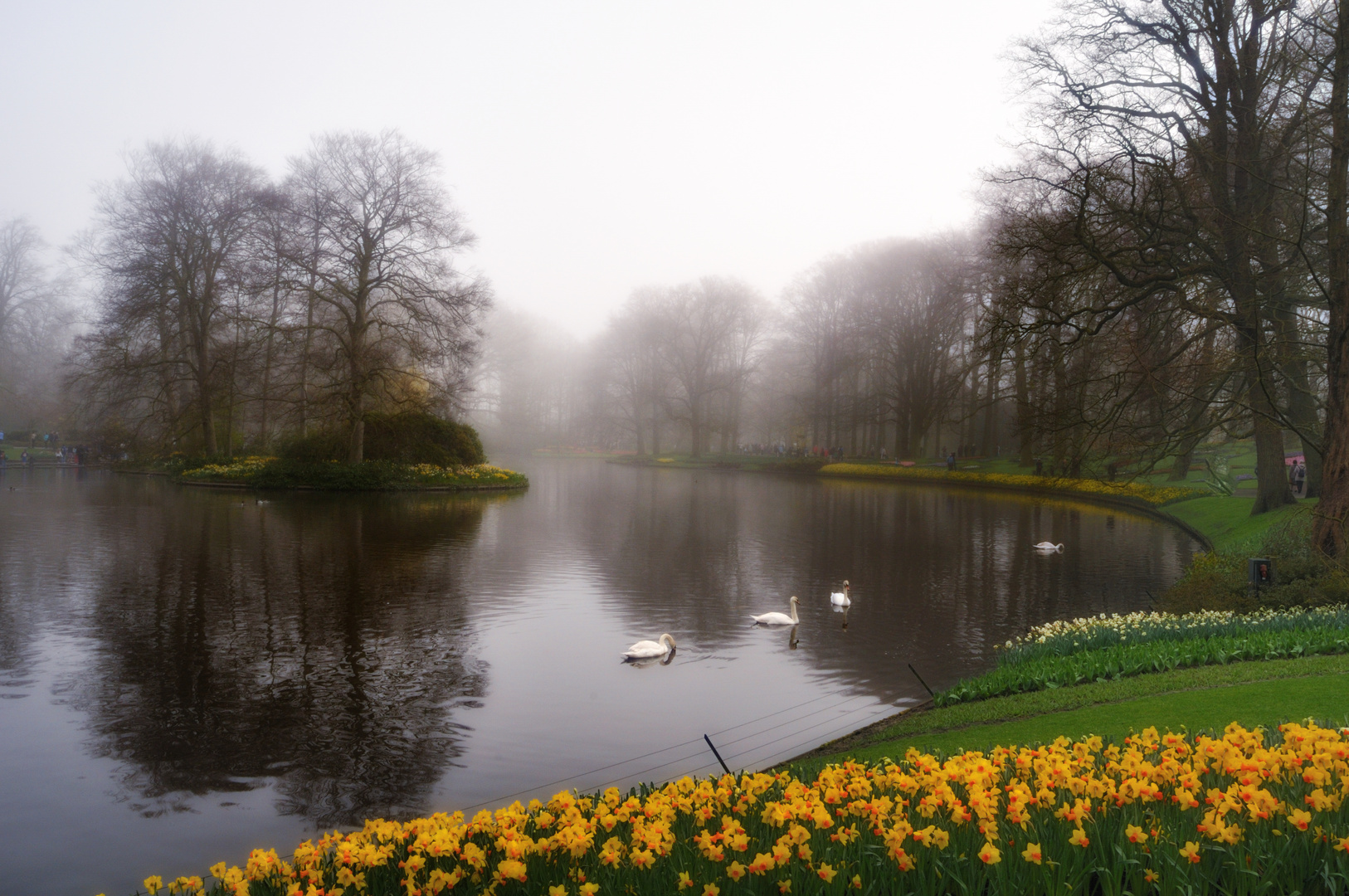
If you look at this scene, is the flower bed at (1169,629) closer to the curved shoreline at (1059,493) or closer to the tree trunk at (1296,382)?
the tree trunk at (1296,382)

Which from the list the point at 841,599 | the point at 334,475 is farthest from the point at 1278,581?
the point at 334,475

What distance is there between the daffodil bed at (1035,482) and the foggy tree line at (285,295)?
78.5 feet

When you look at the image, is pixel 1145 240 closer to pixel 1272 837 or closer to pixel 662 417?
pixel 1272 837

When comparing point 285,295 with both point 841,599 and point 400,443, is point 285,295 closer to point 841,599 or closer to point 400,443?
point 400,443

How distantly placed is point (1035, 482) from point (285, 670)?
36.3 meters

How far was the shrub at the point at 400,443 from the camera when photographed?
3538cm

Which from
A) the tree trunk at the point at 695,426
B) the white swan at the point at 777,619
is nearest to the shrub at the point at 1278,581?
the white swan at the point at 777,619

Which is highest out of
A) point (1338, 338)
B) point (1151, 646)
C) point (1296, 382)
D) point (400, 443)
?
point (1338, 338)

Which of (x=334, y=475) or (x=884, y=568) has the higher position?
(x=334, y=475)

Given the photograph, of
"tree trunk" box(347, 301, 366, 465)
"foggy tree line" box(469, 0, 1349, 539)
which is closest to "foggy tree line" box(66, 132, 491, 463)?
"tree trunk" box(347, 301, 366, 465)

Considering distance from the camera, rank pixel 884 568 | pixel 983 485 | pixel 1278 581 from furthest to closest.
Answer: pixel 983 485
pixel 884 568
pixel 1278 581

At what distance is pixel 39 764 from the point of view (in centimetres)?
708

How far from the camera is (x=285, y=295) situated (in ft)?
124

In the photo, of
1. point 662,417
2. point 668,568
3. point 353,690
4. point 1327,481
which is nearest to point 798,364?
point 662,417
